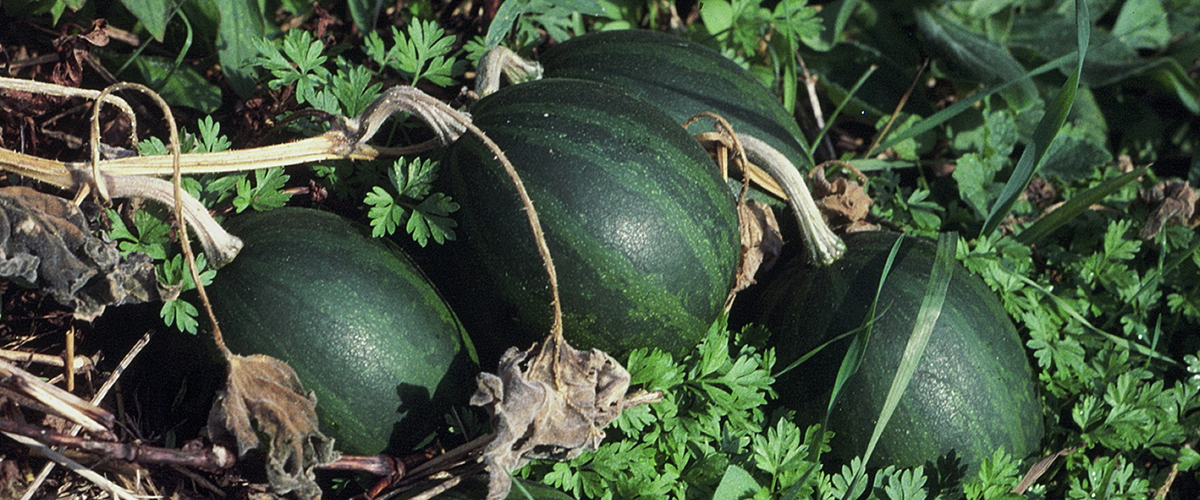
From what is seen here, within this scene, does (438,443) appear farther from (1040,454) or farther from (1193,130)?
(1193,130)

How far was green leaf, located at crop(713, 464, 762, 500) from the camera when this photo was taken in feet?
8.61

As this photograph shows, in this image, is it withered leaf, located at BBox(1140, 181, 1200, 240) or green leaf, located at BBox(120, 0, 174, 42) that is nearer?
green leaf, located at BBox(120, 0, 174, 42)

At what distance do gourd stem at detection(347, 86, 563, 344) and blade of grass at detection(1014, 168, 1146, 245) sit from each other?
181cm

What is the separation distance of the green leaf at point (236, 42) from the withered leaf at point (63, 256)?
88cm

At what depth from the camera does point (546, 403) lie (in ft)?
8.13

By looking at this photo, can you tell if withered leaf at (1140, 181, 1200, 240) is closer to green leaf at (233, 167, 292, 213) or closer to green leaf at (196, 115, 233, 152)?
green leaf at (233, 167, 292, 213)

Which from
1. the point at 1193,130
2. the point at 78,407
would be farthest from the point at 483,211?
the point at 1193,130

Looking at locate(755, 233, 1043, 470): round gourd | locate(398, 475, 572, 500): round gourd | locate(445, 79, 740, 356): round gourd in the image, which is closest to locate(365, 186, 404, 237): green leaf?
locate(445, 79, 740, 356): round gourd

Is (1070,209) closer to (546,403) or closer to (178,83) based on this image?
(546,403)

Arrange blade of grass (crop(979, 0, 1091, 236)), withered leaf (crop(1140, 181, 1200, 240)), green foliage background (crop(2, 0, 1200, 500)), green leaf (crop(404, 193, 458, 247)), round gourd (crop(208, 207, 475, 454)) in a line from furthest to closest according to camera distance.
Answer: withered leaf (crop(1140, 181, 1200, 240)) < blade of grass (crop(979, 0, 1091, 236)) < green foliage background (crop(2, 0, 1200, 500)) < green leaf (crop(404, 193, 458, 247)) < round gourd (crop(208, 207, 475, 454))

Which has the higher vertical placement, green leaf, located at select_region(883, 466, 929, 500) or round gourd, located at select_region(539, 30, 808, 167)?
round gourd, located at select_region(539, 30, 808, 167)

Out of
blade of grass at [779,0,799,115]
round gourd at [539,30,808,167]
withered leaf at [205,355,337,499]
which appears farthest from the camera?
blade of grass at [779,0,799,115]

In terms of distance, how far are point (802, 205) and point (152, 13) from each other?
208 centimetres

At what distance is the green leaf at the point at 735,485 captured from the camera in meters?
2.62
